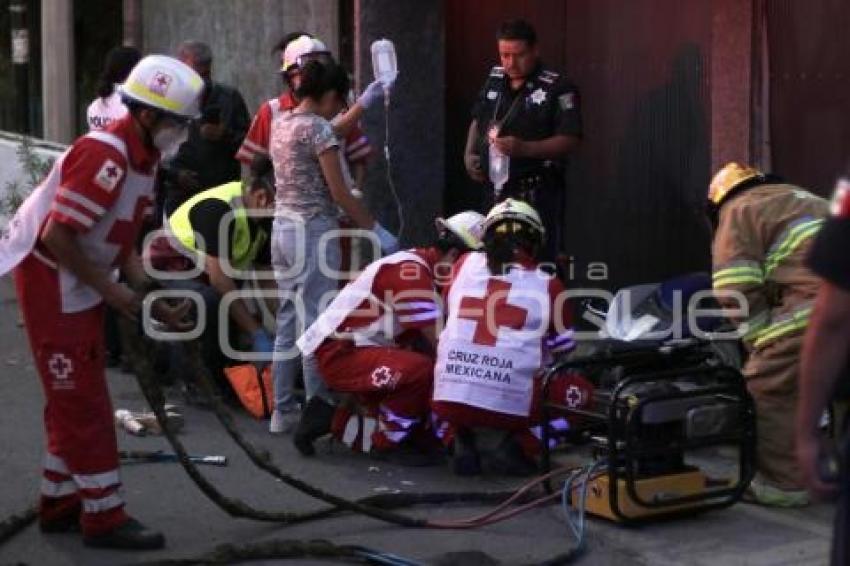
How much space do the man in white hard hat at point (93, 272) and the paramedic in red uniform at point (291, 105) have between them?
2197 mm

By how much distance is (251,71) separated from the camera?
43.1 ft

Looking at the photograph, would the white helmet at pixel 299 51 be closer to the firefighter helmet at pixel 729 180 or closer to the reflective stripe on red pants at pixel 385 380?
the reflective stripe on red pants at pixel 385 380

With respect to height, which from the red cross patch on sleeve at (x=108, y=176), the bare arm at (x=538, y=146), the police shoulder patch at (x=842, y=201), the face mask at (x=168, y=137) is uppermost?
the police shoulder patch at (x=842, y=201)

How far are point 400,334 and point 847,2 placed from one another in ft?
9.10

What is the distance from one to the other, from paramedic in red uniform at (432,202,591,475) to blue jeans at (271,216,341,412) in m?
0.97

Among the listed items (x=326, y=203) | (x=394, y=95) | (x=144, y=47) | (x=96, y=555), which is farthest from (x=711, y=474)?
(x=144, y=47)

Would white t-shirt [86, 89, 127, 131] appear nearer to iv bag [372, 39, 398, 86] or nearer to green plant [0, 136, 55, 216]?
iv bag [372, 39, 398, 86]

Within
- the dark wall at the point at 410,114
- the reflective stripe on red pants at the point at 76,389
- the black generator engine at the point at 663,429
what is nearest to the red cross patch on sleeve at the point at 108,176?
the reflective stripe on red pants at the point at 76,389

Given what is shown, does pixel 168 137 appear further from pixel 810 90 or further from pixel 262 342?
pixel 810 90

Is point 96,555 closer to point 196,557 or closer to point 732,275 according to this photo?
point 196,557

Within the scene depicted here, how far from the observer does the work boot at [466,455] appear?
23.1 ft

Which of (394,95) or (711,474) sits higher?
(394,95)

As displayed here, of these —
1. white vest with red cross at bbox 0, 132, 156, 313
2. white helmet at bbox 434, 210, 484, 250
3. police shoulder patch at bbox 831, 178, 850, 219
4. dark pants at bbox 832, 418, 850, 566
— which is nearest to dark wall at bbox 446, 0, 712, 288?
white helmet at bbox 434, 210, 484, 250

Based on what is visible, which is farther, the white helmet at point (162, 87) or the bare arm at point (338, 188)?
the bare arm at point (338, 188)
